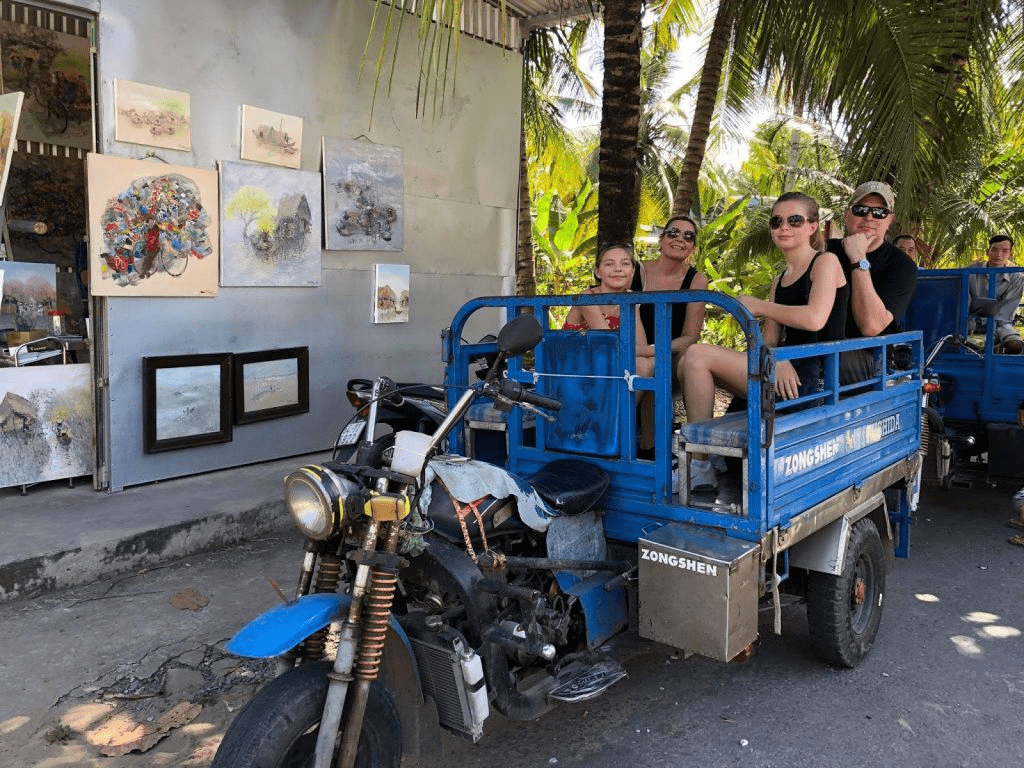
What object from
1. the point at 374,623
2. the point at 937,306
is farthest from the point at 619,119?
the point at 374,623

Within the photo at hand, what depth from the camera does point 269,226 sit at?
21.5 feet

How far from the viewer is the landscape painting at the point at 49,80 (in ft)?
23.0

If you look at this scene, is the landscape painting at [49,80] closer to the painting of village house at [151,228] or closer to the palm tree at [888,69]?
the painting of village house at [151,228]

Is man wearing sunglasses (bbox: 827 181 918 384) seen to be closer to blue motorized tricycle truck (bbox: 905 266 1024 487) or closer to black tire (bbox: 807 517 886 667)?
black tire (bbox: 807 517 886 667)

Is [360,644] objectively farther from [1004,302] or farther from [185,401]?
[1004,302]

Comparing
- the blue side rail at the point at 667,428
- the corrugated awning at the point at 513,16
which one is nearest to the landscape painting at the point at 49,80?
the corrugated awning at the point at 513,16

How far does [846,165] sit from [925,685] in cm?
540

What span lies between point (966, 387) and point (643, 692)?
4557 millimetres

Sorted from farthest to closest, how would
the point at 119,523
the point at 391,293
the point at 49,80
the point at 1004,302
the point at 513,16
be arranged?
the point at 513,16 → the point at 391,293 → the point at 49,80 → the point at 1004,302 → the point at 119,523

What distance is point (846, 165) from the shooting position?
7.70 m

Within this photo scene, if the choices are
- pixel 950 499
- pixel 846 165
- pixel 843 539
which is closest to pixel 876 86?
pixel 846 165

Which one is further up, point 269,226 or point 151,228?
point 269,226

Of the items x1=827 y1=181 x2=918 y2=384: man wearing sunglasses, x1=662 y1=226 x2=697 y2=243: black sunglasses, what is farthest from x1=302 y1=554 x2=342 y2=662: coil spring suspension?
x1=662 y1=226 x2=697 y2=243: black sunglasses

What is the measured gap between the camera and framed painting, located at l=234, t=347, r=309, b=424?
→ 646 centimetres
